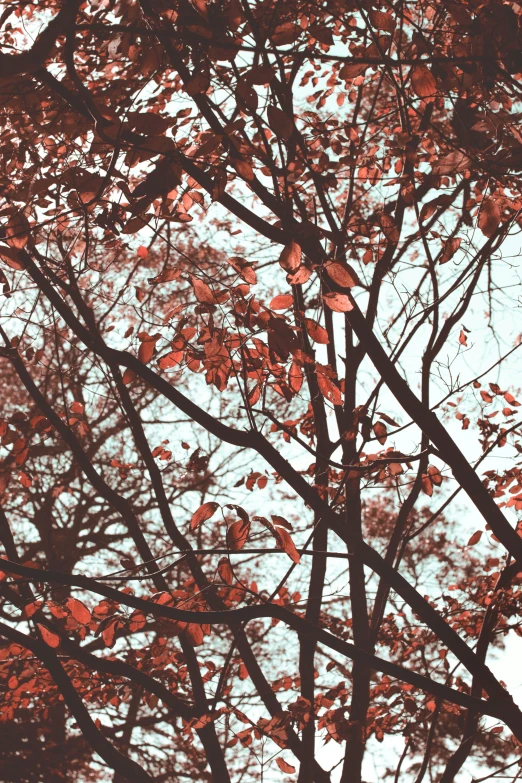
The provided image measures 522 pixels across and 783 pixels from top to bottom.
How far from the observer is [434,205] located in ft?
7.65

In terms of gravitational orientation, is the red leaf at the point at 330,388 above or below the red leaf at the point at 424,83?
below

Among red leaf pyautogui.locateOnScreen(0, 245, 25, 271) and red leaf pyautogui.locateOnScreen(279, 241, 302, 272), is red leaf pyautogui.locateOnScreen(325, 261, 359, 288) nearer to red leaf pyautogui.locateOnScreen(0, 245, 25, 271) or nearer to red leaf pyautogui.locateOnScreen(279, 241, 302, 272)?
red leaf pyautogui.locateOnScreen(279, 241, 302, 272)

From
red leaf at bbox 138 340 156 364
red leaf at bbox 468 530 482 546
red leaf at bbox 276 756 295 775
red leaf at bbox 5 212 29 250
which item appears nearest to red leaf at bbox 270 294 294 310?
red leaf at bbox 138 340 156 364

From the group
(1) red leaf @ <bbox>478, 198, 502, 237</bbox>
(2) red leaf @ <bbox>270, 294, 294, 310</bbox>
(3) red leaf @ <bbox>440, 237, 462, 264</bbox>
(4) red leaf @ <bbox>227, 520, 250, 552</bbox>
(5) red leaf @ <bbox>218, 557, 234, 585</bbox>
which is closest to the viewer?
(1) red leaf @ <bbox>478, 198, 502, 237</bbox>

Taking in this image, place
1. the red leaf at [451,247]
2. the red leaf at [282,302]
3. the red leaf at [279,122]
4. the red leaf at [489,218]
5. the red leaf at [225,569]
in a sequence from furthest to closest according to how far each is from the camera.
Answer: the red leaf at [451,247], the red leaf at [225,569], the red leaf at [282,302], the red leaf at [489,218], the red leaf at [279,122]

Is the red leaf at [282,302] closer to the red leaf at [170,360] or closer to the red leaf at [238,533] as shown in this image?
the red leaf at [170,360]

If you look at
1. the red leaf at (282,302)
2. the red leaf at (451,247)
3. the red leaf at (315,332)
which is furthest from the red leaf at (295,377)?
the red leaf at (451,247)

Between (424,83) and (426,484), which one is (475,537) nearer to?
(426,484)

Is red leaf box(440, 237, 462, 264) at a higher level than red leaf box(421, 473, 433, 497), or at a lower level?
higher

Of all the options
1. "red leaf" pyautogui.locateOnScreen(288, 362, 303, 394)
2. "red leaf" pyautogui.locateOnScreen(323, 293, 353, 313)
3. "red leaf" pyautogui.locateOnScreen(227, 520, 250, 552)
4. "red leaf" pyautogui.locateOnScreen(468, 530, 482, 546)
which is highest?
"red leaf" pyautogui.locateOnScreen(288, 362, 303, 394)

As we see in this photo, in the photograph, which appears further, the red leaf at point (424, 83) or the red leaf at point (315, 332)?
the red leaf at point (315, 332)

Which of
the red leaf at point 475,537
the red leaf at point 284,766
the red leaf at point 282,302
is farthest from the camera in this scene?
the red leaf at point 475,537

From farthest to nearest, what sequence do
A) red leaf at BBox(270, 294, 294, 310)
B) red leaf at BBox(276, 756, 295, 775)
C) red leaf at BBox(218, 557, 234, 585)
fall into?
1. red leaf at BBox(276, 756, 295, 775)
2. red leaf at BBox(218, 557, 234, 585)
3. red leaf at BBox(270, 294, 294, 310)

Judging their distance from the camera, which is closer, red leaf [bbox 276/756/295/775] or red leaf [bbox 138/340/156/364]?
red leaf [bbox 138/340/156/364]
